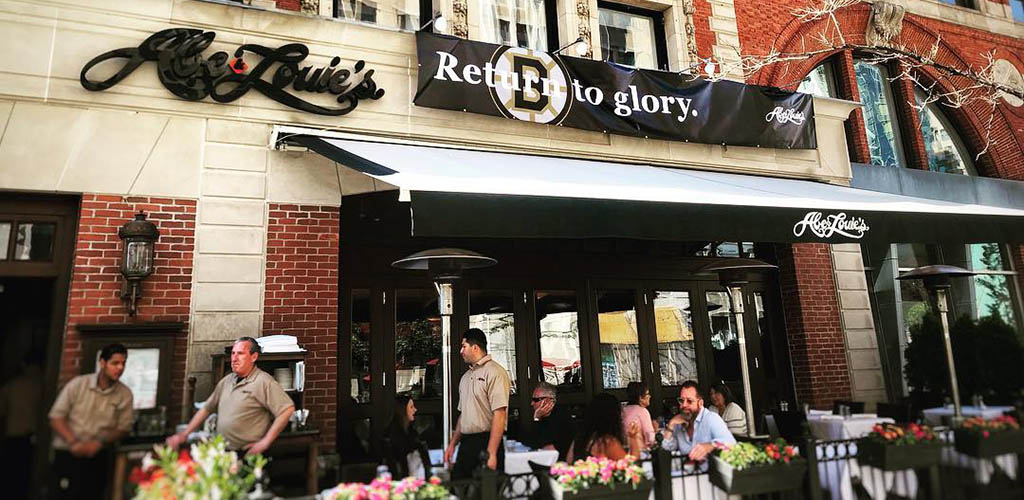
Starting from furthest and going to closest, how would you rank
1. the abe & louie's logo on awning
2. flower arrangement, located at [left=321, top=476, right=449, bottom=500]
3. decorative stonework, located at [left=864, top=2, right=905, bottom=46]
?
1. decorative stonework, located at [left=864, top=2, right=905, bottom=46]
2. the abe & louie's logo on awning
3. flower arrangement, located at [left=321, top=476, right=449, bottom=500]

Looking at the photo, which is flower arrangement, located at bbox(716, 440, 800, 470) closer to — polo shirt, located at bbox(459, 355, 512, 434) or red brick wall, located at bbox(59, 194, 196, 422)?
polo shirt, located at bbox(459, 355, 512, 434)

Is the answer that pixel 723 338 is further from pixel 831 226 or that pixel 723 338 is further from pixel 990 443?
pixel 990 443

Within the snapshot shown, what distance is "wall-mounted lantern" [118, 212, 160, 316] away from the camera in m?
5.95

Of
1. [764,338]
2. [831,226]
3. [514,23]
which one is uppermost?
→ [514,23]

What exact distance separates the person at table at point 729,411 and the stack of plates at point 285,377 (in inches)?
195

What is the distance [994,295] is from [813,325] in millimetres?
5634

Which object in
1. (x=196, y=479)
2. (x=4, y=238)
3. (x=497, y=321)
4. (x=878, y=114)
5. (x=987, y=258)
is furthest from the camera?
(x=987, y=258)

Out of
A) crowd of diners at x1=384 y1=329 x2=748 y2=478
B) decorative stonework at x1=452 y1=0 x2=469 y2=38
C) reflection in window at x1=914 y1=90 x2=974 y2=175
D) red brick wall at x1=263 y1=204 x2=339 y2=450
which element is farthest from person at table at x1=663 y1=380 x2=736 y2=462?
reflection in window at x1=914 y1=90 x2=974 y2=175

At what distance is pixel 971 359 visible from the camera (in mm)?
8344

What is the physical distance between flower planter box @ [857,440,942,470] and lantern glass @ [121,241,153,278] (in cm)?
690

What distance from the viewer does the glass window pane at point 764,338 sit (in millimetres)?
10109

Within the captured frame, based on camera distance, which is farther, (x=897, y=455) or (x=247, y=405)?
(x=897, y=455)

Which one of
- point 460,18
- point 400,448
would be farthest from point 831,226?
point 460,18

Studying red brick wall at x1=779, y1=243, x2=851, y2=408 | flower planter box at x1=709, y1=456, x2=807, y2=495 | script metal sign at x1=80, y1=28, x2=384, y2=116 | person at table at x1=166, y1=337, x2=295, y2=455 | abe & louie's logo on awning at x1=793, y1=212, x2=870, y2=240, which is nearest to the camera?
flower planter box at x1=709, y1=456, x2=807, y2=495
